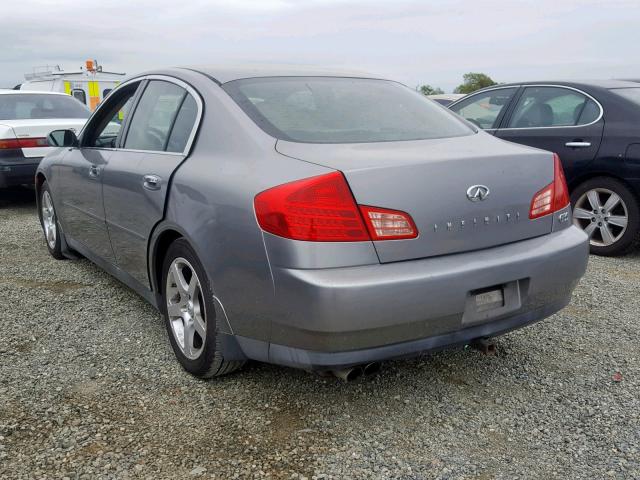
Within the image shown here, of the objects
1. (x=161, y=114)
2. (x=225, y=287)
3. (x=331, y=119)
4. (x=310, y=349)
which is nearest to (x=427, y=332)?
(x=310, y=349)

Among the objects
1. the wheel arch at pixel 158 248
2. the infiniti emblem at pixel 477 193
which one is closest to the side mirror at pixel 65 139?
the wheel arch at pixel 158 248

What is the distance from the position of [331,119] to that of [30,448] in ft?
6.06

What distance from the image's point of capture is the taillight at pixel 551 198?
2.77 m

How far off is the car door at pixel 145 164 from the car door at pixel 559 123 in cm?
369

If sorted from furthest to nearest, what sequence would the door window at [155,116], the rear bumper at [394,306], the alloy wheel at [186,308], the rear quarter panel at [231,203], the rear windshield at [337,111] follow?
the door window at [155,116] → the alloy wheel at [186,308] → the rear windshield at [337,111] → the rear quarter panel at [231,203] → the rear bumper at [394,306]

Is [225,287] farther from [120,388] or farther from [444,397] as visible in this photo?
[444,397]

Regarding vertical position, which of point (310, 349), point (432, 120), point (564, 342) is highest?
point (432, 120)

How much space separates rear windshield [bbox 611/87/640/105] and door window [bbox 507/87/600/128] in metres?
0.22

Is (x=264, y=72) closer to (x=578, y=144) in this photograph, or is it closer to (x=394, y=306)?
(x=394, y=306)

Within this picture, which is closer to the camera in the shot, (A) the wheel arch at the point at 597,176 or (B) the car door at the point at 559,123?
(A) the wheel arch at the point at 597,176

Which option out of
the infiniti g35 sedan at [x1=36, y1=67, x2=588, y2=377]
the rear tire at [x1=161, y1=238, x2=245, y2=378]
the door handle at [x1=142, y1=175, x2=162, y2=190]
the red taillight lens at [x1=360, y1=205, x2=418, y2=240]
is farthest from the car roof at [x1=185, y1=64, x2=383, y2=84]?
the red taillight lens at [x1=360, y1=205, x2=418, y2=240]

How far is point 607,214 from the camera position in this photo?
5.41 metres

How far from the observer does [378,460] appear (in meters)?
2.39

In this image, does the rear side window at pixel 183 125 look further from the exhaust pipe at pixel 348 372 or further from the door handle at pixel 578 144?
the door handle at pixel 578 144
